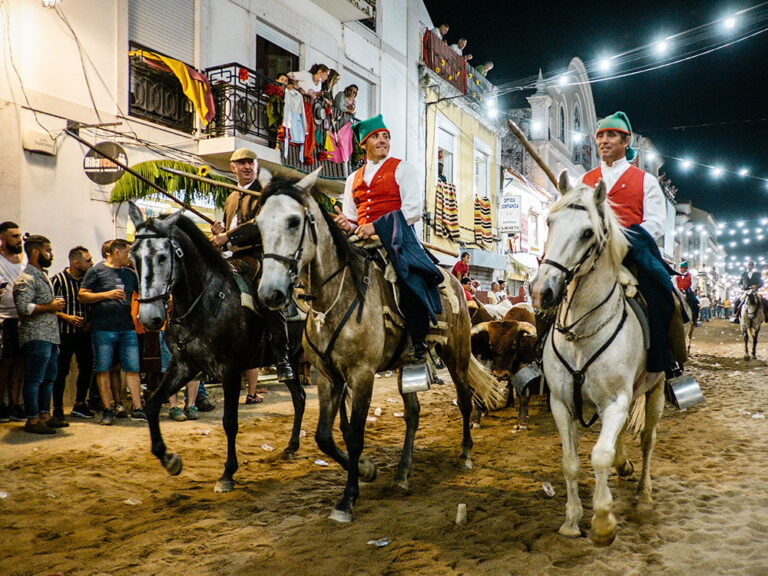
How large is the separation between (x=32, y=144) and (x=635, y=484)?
9.36 metres

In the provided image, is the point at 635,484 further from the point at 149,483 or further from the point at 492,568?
the point at 149,483

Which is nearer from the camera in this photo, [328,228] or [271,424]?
[328,228]

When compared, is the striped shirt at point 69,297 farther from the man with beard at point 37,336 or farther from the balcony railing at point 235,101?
the balcony railing at point 235,101

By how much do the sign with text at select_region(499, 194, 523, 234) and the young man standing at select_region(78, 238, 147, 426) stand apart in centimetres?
1840

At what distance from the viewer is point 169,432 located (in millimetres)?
7188

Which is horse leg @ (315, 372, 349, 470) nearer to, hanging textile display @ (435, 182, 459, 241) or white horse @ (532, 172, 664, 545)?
white horse @ (532, 172, 664, 545)

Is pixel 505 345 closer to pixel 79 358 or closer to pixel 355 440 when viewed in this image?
pixel 355 440

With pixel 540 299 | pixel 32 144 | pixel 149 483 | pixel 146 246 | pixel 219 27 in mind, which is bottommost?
pixel 149 483

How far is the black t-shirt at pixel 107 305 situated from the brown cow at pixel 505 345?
4.88 metres

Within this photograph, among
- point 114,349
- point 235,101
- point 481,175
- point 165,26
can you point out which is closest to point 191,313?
point 114,349

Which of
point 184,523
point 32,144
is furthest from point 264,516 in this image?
point 32,144

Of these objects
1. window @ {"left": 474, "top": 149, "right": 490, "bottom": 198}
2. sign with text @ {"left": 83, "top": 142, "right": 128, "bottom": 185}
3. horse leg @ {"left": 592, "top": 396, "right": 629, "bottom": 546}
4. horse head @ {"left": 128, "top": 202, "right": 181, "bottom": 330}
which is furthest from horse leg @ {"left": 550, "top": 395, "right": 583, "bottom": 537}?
window @ {"left": 474, "top": 149, "right": 490, "bottom": 198}

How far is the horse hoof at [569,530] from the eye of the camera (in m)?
3.85

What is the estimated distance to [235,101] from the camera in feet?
38.9
